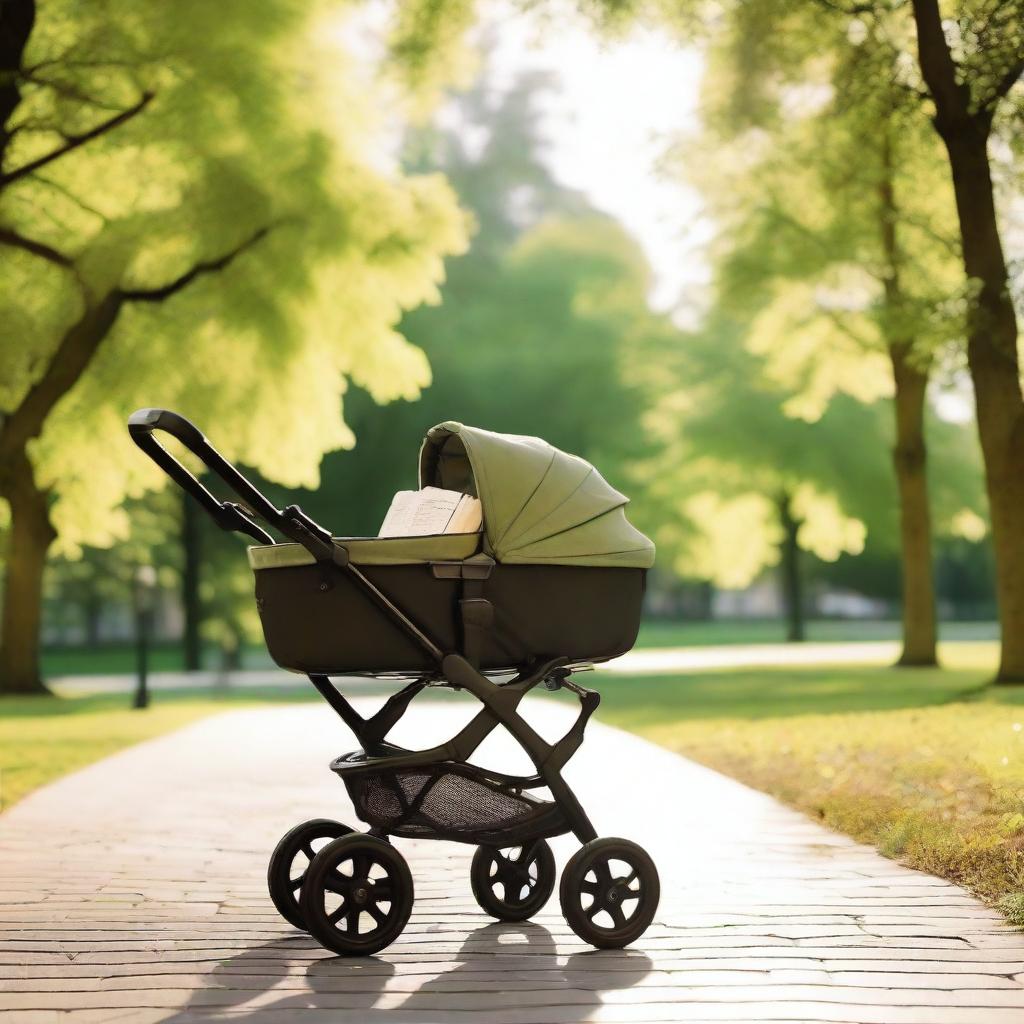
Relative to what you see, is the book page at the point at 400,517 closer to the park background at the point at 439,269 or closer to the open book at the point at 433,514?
the open book at the point at 433,514

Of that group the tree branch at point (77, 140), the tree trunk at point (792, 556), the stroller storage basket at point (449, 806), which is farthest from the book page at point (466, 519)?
the tree trunk at point (792, 556)

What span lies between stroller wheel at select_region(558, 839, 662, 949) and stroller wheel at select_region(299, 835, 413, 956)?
1.79 feet

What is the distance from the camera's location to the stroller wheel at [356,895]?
16.6 feet

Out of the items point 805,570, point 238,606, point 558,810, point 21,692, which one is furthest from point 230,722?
point 805,570

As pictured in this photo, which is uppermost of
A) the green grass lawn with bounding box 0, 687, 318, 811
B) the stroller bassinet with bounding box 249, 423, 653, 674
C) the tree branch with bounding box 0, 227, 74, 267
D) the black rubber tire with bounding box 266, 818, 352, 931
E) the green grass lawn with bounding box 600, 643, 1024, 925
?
the tree branch with bounding box 0, 227, 74, 267

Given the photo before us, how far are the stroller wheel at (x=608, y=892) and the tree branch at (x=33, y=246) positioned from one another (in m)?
12.2

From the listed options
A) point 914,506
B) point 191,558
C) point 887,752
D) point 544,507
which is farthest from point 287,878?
point 191,558

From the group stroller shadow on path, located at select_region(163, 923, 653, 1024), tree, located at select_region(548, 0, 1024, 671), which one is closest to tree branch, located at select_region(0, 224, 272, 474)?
tree, located at select_region(548, 0, 1024, 671)

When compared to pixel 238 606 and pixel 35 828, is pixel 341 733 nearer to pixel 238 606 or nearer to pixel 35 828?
pixel 35 828

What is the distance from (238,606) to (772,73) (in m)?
16.9

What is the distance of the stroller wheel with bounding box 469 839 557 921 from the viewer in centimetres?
571

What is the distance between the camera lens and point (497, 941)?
5324mm

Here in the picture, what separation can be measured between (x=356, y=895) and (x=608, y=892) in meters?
0.84

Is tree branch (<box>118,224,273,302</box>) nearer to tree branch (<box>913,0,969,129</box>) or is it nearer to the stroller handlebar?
tree branch (<box>913,0,969,129</box>)
